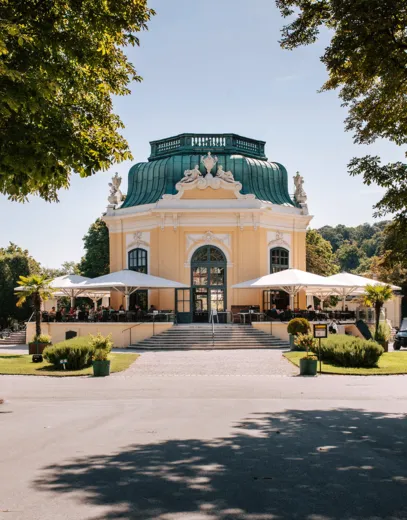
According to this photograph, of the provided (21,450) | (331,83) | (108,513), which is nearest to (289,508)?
(108,513)

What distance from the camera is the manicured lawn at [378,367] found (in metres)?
19.9

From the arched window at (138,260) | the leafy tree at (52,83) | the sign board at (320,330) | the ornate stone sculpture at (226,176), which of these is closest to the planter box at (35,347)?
the arched window at (138,260)

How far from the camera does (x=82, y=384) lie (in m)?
16.9

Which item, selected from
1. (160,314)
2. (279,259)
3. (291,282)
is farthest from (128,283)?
(279,259)

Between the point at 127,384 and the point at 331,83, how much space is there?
910 centimetres

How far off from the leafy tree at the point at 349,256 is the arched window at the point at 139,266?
74.0 m

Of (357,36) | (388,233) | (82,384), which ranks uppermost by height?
(357,36)

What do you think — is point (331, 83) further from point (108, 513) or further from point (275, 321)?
point (275, 321)

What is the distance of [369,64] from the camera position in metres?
10.8

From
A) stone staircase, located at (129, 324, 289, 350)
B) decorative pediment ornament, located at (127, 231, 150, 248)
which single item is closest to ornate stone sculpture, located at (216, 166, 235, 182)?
decorative pediment ornament, located at (127, 231, 150, 248)

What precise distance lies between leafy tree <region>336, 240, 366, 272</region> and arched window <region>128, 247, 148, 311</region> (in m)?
74.0

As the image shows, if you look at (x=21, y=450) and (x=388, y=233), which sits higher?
(x=388, y=233)

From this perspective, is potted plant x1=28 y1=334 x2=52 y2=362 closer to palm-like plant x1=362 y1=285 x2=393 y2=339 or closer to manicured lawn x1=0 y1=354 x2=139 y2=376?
manicured lawn x1=0 y1=354 x2=139 y2=376

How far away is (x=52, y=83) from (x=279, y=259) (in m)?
27.9
